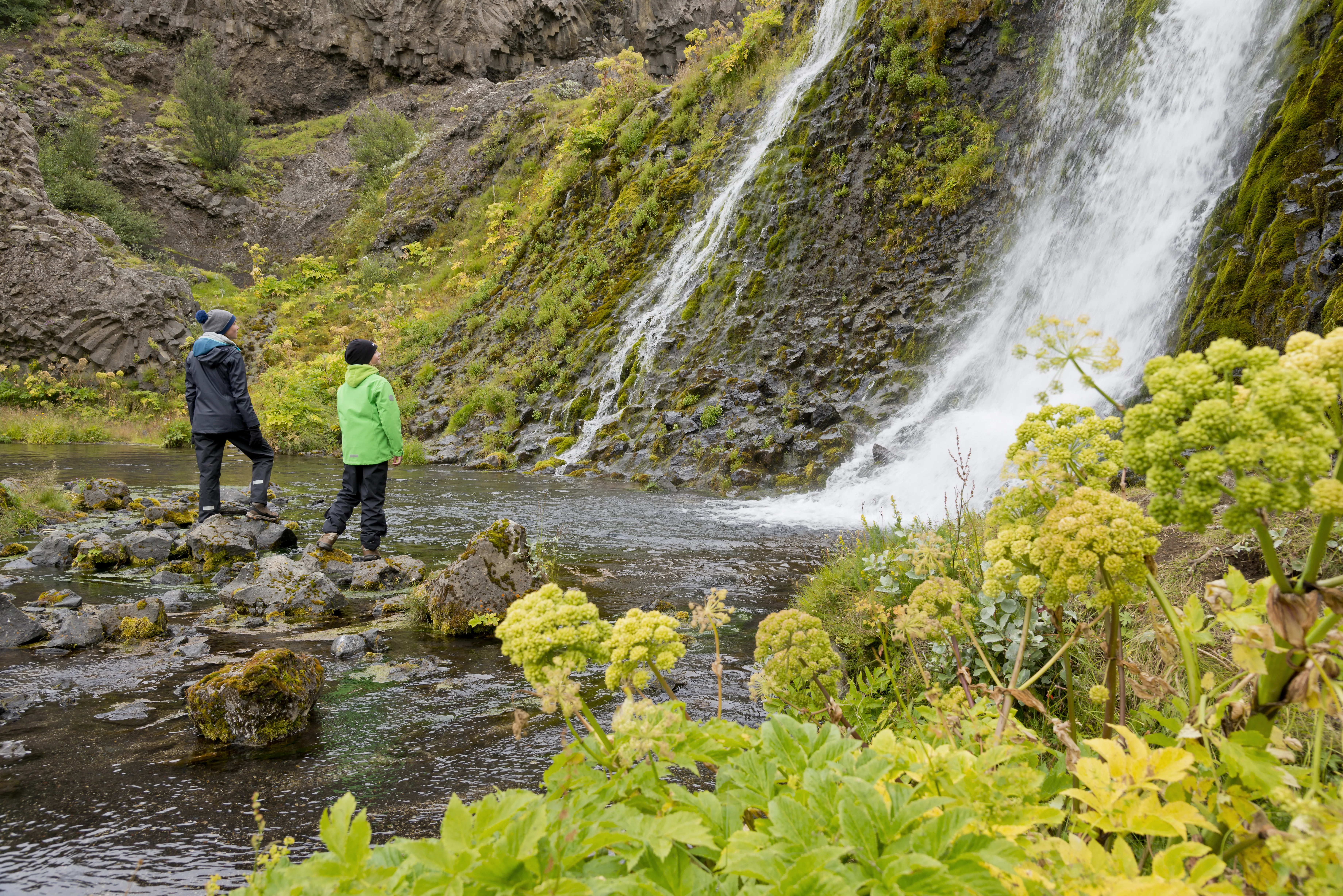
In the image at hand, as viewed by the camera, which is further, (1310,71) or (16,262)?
(16,262)

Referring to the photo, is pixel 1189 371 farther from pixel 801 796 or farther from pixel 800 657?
pixel 800 657

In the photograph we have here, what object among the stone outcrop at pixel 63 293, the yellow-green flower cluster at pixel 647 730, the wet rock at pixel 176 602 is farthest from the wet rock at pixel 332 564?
the stone outcrop at pixel 63 293

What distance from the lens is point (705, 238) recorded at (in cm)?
1617

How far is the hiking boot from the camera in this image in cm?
763

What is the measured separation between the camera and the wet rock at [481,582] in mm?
4945

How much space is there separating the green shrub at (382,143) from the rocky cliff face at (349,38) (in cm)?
850

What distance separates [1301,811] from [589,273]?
1867cm

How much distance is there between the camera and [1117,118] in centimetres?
1102

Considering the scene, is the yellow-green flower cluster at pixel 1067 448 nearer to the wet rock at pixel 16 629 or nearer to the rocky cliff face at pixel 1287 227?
the wet rock at pixel 16 629

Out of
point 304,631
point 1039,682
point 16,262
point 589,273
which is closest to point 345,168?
point 16,262

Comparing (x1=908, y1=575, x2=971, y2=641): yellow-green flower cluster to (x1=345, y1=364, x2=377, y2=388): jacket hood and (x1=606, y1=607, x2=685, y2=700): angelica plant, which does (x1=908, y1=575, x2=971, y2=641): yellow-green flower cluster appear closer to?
(x1=606, y1=607, x2=685, y2=700): angelica plant

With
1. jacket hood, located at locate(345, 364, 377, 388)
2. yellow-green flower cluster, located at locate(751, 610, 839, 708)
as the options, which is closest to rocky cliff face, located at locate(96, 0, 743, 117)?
jacket hood, located at locate(345, 364, 377, 388)

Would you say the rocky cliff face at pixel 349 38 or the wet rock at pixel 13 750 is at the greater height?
the rocky cliff face at pixel 349 38

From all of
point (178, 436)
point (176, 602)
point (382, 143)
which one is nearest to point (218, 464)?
point (176, 602)
